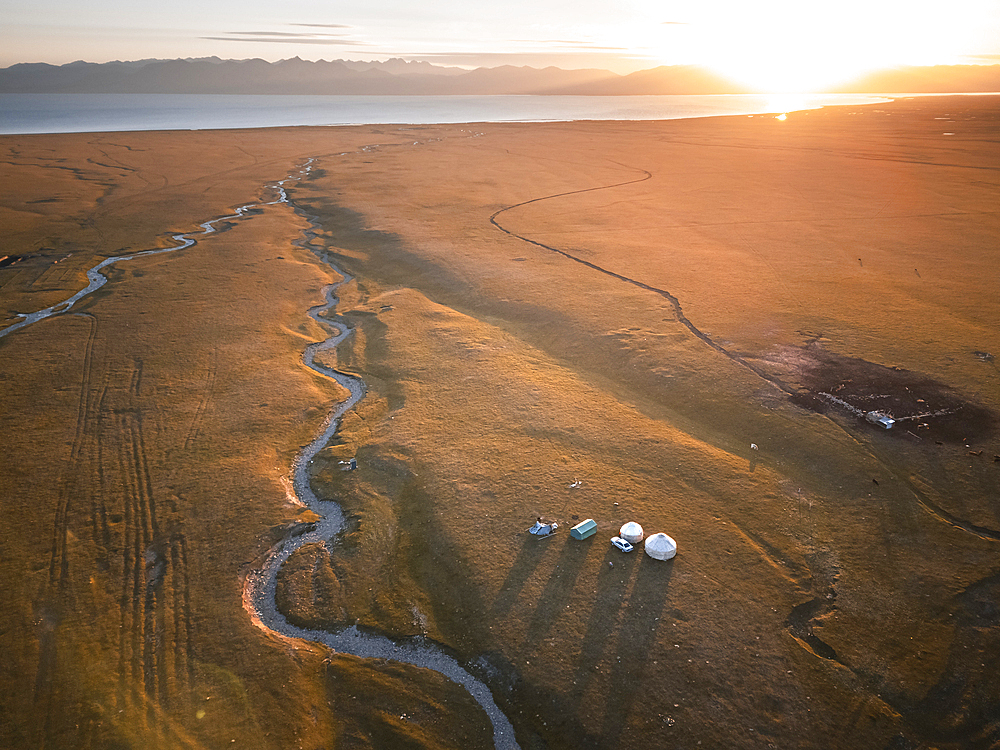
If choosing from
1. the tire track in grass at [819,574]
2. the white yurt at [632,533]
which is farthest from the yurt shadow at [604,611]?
the tire track in grass at [819,574]

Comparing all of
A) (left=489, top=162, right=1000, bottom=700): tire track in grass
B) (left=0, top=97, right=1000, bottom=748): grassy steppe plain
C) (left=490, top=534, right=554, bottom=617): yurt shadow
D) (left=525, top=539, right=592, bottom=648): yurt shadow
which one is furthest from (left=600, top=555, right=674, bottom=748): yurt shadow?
(left=489, top=162, right=1000, bottom=700): tire track in grass

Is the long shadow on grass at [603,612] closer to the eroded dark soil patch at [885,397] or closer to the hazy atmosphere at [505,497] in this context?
the hazy atmosphere at [505,497]

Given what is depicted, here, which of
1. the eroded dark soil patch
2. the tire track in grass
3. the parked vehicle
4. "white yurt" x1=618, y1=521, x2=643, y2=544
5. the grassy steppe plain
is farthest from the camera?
the eroded dark soil patch

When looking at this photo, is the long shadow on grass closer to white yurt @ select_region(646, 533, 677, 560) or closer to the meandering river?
white yurt @ select_region(646, 533, 677, 560)

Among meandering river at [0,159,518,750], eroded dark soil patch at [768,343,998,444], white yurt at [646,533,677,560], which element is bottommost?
meandering river at [0,159,518,750]

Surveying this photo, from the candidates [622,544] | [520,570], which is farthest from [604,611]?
[520,570]

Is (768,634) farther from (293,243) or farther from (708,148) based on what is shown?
(708,148)
